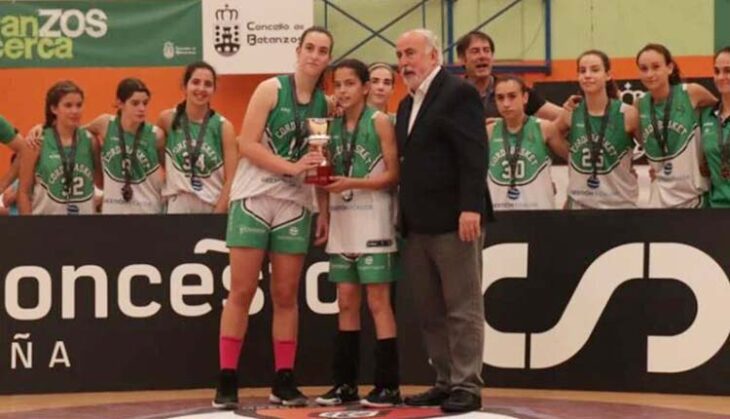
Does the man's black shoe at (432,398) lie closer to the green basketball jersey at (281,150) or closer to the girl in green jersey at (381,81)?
the green basketball jersey at (281,150)

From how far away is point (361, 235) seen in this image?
7.39 metres

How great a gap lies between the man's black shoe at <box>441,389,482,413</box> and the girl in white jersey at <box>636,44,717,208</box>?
2.03 meters

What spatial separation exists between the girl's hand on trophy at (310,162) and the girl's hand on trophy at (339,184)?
0.13 meters

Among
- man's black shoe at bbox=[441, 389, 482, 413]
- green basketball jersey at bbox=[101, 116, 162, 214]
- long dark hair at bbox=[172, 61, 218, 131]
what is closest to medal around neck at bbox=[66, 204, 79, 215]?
green basketball jersey at bbox=[101, 116, 162, 214]

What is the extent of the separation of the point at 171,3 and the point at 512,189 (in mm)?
8163

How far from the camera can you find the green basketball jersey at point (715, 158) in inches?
318

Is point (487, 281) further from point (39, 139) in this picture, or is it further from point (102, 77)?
point (102, 77)

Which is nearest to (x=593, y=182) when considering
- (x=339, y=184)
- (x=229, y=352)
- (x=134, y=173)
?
(x=339, y=184)

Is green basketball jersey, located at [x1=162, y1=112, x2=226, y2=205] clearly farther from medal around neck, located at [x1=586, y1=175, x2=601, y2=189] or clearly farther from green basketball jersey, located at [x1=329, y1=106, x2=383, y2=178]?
medal around neck, located at [x1=586, y1=175, x2=601, y2=189]

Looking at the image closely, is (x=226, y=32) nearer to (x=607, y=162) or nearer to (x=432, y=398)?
(x=607, y=162)

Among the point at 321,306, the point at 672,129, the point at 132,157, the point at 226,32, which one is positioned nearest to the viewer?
the point at 672,129

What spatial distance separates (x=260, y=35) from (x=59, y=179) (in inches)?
301

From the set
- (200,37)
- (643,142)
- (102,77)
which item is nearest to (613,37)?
(200,37)

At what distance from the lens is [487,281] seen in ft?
27.1
